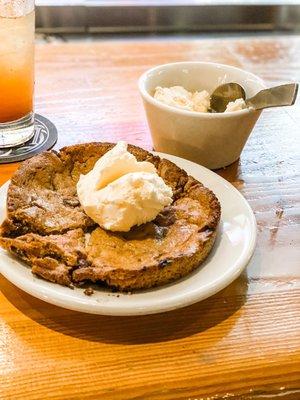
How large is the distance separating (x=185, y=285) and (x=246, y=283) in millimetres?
144

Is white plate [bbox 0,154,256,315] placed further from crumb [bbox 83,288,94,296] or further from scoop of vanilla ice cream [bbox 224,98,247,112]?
scoop of vanilla ice cream [bbox 224,98,247,112]

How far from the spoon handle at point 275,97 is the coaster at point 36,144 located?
0.45 m

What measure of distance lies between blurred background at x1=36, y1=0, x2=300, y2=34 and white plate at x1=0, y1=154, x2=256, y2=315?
1.38 m

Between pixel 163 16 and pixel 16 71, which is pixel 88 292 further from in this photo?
pixel 163 16

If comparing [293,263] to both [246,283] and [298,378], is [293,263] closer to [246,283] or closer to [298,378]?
[246,283]

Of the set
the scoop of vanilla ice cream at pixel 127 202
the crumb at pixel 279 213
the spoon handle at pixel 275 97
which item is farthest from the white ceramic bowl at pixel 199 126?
the scoop of vanilla ice cream at pixel 127 202

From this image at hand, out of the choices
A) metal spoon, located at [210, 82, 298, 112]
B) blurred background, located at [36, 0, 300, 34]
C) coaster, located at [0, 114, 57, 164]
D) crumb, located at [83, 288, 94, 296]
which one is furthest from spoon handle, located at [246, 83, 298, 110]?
blurred background, located at [36, 0, 300, 34]

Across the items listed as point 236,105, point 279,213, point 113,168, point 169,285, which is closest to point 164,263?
point 169,285

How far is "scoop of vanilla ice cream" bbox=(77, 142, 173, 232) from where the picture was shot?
3.04ft

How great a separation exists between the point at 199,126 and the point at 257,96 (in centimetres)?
15

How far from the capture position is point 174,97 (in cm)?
128

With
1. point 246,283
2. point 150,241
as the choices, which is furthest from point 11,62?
point 246,283

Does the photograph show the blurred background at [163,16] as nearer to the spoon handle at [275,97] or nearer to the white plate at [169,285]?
the spoon handle at [275,97]

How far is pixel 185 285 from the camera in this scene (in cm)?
88
